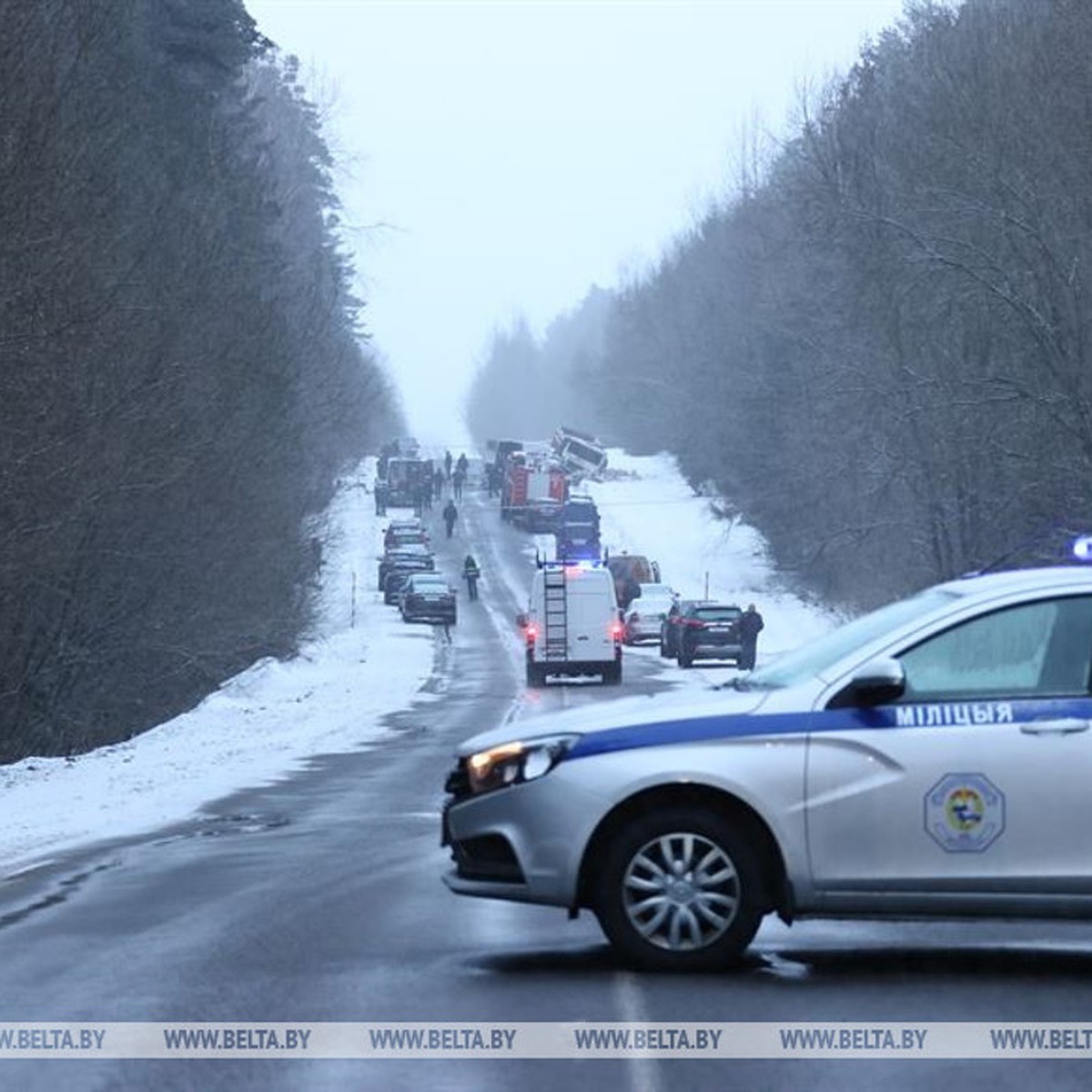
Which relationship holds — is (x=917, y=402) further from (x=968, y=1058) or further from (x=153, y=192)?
(x=968, y=1058)

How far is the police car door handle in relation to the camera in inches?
386

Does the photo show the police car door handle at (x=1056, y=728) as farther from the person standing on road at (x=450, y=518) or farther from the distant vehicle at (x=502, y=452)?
the distant vehicle at (x=502, y=452)

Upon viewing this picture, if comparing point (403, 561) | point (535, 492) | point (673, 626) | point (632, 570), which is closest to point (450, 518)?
point (535, 492)

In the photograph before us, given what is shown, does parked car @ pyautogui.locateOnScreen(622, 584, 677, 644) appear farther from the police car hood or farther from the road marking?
the road marking

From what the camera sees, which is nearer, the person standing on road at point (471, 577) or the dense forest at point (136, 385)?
the dense forest at point (136, 385)

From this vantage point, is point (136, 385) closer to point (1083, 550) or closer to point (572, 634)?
point (572, 634)

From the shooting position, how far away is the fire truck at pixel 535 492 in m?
107

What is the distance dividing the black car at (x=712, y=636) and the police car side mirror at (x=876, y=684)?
42.8m

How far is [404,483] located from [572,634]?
232 ft

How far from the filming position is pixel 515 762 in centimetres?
1023

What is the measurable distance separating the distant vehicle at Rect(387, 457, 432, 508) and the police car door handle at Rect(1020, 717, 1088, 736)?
358 ft

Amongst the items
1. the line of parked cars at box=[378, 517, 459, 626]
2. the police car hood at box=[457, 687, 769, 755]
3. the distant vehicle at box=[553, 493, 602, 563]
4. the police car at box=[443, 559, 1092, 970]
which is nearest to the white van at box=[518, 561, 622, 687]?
the line of parked cars at box=[378, 517, 459, 626]

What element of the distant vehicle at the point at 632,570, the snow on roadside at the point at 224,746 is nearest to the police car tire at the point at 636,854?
the snow on roadside at the point at 224,746

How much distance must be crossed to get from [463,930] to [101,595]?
28.2 meters
